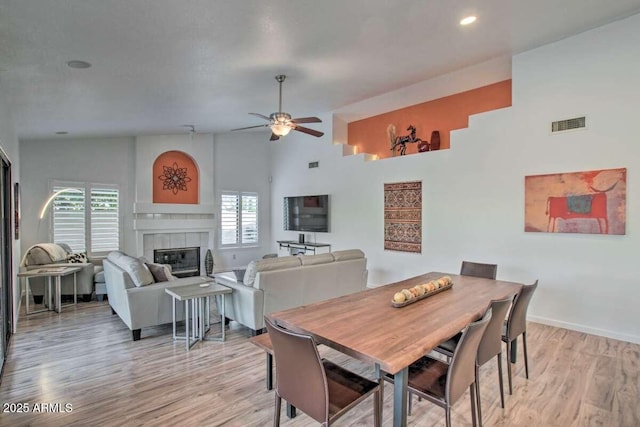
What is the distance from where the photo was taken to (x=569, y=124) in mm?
4172

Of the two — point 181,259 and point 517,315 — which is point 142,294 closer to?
point 517,315

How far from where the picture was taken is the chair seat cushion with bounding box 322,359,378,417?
1.78 meters

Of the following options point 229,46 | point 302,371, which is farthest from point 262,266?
point 229,46

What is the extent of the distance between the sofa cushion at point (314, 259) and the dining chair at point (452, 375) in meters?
2.23

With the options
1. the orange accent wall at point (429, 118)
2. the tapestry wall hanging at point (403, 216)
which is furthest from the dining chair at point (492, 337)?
the orange accent wall at point (429, 118)

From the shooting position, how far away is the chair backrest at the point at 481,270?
3707mm

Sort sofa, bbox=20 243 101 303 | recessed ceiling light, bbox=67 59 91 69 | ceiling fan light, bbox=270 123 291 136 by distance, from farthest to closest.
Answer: sofa, bbox=20 243 101 303 → ceiling fan light, bbox=270 123 291 136 → recessed ceiling light, bbox=67 59 91 69

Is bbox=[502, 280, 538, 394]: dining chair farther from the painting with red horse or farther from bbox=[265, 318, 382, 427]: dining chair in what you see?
the painting with red horse

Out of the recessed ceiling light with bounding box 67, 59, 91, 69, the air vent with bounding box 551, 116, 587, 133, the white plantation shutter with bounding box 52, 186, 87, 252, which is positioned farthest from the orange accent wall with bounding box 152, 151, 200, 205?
the air vent with bounding box 551, 116, 587, 133

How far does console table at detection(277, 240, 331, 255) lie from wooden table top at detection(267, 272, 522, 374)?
4481mm

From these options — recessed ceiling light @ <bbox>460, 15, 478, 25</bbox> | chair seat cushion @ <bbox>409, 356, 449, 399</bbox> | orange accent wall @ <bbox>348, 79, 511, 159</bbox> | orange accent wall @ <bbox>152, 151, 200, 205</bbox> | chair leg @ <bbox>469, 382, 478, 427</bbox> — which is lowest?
chair leg @ <bbox>469, 382, 478, 427</bbox>

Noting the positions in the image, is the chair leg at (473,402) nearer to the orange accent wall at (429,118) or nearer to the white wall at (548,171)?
the white wall at (548,171)

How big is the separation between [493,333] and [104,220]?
7.11m

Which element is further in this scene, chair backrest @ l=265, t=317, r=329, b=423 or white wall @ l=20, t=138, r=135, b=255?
white wall @ l=20, t=138, r=135, b=255
